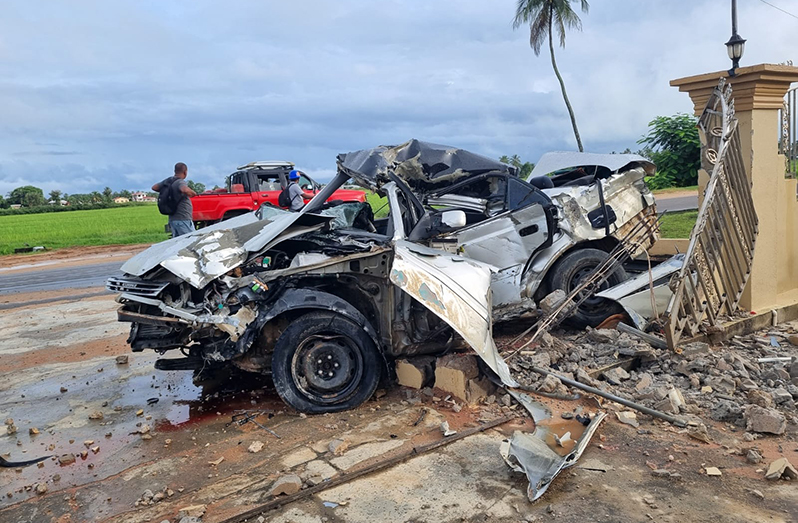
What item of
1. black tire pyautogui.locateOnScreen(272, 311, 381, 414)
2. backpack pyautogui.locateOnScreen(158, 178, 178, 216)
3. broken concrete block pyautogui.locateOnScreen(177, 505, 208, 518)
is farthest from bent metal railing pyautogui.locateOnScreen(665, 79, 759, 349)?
backpack pyautogui.locateOnScreen(158, 178, 178, 216)

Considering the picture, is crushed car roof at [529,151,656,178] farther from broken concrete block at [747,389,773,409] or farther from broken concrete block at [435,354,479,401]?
broken concrete block at [435,354,479,401]

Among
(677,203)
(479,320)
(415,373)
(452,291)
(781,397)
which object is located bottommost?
(781,397)

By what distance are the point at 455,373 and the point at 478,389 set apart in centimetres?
24

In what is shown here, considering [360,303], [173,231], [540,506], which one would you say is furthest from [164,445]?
[173,231]

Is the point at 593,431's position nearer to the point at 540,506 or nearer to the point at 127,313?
the point at 540,506

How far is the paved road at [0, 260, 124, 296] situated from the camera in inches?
490

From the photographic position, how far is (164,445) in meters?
4.48

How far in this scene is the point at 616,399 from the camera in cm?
472

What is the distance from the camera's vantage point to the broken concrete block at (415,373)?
5191 mm

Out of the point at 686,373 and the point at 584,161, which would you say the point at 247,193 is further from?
the point at 686,373


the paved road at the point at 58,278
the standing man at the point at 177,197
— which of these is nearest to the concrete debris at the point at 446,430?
the standing man at the point at 177,197

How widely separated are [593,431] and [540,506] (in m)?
0.99

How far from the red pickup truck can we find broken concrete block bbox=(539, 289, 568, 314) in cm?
1048

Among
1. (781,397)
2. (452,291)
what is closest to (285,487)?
(452,291)
